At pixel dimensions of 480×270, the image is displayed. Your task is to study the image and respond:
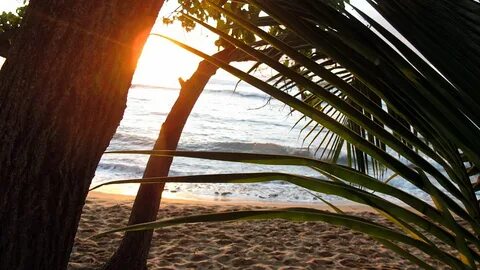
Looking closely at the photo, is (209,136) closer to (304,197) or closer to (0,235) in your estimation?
(304,197)

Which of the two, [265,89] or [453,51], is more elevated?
[453,51]

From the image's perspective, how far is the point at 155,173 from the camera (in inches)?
125

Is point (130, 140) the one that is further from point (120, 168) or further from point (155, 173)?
point (155, 173)

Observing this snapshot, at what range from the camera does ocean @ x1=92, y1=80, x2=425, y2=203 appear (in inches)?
327

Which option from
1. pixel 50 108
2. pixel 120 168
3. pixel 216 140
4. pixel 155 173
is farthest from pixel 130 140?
pixel 50 108

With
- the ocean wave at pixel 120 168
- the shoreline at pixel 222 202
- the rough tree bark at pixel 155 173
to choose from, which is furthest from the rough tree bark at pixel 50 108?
the ocean wave at pixel 120 168

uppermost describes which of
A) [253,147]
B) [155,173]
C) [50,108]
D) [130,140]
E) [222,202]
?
[50,108]

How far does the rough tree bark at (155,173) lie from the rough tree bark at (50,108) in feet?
6.94

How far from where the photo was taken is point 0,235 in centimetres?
97

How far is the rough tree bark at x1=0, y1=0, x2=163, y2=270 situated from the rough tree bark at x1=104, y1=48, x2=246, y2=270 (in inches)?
83.2

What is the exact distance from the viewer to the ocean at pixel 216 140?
8.30 metres

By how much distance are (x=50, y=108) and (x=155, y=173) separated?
2.24 meters

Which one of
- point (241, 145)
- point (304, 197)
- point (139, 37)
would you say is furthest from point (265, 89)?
point (241, 145)

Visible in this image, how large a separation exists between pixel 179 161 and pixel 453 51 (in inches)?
443
